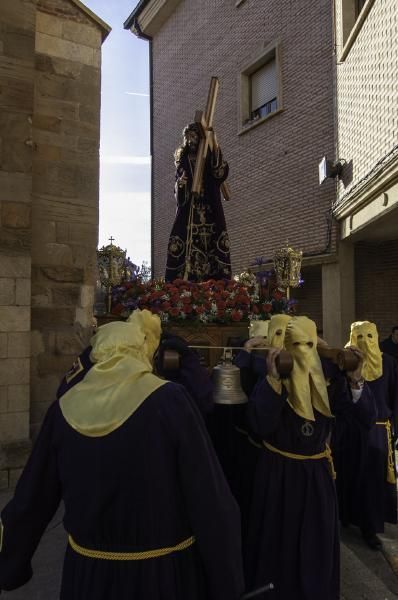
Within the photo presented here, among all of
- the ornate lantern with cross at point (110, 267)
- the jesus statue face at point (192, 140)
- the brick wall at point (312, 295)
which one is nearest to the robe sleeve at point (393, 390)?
the ornate lantern with cross at point (110, 267)

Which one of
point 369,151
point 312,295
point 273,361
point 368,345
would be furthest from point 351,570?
point 312,295

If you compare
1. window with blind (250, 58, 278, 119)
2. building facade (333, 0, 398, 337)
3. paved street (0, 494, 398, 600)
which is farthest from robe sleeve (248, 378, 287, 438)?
window with blind (250, 58, 278, 119)

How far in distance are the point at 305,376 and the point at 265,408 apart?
0.32 m

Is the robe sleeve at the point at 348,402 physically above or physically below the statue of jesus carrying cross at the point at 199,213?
below

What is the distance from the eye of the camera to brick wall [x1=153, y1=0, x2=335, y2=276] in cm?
1176

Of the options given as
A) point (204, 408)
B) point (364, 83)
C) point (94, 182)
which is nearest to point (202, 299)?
point (94, 182)

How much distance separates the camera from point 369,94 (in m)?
9.24

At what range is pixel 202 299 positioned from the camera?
5.46 m

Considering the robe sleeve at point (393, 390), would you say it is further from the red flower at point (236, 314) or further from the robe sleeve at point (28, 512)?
the robe sleeve at point (28, 512)

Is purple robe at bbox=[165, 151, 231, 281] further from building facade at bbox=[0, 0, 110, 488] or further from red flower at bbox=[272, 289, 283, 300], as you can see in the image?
building facade at bbox=[0, 0, 110, 488]

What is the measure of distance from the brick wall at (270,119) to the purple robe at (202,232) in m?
5.01

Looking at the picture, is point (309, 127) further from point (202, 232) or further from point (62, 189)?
point (62, 189)

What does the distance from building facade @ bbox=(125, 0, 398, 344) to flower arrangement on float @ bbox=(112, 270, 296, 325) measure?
3.79 meters

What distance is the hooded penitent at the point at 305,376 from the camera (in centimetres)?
280
